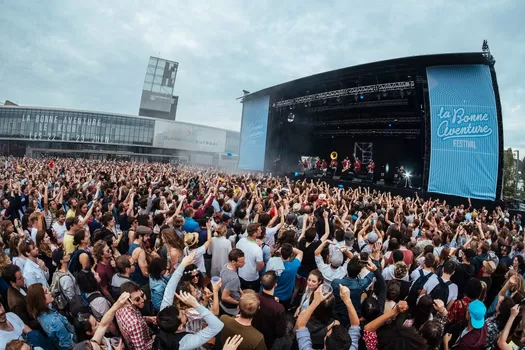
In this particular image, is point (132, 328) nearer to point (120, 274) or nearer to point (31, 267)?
point (120, 274)

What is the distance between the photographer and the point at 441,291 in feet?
11.4

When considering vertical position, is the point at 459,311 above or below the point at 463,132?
below

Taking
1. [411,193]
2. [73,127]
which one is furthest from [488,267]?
[73,127]

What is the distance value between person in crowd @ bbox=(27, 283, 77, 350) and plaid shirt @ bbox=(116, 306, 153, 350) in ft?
1.77

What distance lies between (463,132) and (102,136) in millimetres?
61490

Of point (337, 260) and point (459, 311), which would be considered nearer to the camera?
point (459, 311)

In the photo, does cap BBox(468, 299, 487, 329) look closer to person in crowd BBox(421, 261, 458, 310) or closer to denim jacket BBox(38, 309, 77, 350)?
person in crowd BBox(421, 261, 458, 310)

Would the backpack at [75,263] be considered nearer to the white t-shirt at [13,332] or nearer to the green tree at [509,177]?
the white t-shirt at [13,332]

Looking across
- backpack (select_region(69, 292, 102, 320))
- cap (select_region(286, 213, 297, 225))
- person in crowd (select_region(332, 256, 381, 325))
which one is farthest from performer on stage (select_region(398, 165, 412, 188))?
backpack (select_region(69, 292, 102, 320))

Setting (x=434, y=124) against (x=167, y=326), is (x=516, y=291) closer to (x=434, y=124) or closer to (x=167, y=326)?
(x=167, y=326)

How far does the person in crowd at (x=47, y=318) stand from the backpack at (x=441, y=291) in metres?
3.72

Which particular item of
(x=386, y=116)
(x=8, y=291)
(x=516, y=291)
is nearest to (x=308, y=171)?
(x=386, y=116)

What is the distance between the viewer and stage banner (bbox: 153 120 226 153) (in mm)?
60781

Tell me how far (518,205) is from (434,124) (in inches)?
260
